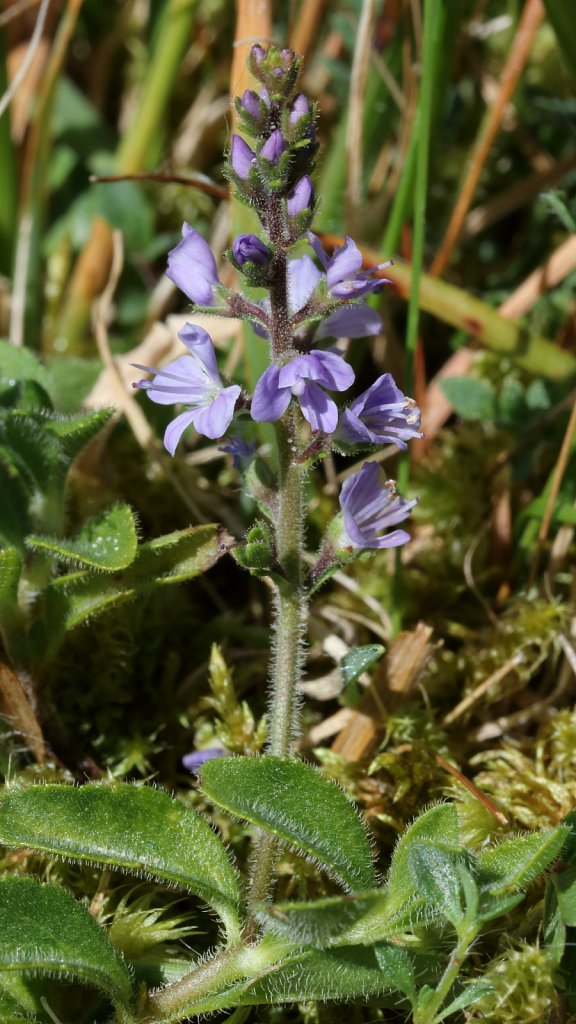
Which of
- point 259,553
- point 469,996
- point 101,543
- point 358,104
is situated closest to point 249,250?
point 259,553

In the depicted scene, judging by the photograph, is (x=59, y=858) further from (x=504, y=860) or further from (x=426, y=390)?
(x=426, y=390)

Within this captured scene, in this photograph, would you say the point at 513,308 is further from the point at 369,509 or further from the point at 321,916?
the point at 321,916

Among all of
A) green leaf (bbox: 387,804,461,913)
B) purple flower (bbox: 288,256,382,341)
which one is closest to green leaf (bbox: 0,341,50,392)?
purple flower (bbox: 288,256,382,341)

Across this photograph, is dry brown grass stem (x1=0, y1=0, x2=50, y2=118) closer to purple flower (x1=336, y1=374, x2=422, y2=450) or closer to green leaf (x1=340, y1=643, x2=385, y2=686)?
purple flower (x1=336, y1=374, x2=422, y2=450)

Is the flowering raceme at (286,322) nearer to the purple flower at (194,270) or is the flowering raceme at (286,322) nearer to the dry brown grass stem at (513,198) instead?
the purple flower at (194,270)

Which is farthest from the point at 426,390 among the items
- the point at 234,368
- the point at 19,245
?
the point at 19,245

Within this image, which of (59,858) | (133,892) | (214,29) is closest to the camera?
(59,858)
